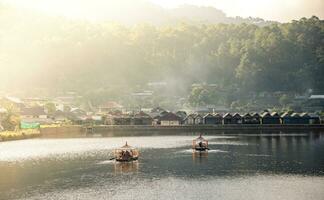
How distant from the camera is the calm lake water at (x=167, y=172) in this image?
33344mm

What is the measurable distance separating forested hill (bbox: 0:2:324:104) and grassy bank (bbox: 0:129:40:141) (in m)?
54.5

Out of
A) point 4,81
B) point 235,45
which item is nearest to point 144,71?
point 235,45

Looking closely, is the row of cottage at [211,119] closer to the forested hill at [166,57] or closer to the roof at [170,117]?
the roof at [170,117]

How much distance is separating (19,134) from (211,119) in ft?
113

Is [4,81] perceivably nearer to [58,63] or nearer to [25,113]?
[58,63]

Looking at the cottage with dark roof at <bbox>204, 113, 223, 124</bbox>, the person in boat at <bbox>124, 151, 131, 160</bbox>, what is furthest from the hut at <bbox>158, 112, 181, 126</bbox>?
the person in boat at <bbox>124, 151, 131, 160</bbox>

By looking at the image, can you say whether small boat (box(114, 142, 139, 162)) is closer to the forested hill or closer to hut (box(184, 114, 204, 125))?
hut (box(184, 114, 204, 125))

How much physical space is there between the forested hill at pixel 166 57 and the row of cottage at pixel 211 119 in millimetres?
35971

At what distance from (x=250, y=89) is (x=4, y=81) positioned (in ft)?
194

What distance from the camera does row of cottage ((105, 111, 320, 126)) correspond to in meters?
91.3

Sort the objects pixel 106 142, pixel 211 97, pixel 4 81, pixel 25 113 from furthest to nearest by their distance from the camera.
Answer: pixel 4 81 → pixel 211 97 → pixel 25 113 → pixel 106 142

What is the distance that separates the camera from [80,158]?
5044cm

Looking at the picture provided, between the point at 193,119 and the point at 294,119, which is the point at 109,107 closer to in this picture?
the point at 193,119

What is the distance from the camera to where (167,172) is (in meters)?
41.5
